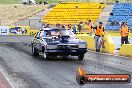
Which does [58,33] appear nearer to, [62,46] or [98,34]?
[62,46]

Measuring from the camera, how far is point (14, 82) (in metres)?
11.5

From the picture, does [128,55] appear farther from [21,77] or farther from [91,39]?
[21,77]

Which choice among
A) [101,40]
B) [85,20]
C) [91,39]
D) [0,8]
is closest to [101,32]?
[101,40]

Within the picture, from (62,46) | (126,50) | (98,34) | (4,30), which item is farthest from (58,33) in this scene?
(4,30)

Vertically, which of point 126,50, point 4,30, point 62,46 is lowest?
point 4,30

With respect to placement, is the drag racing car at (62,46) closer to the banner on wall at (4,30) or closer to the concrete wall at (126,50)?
the concrete wall at (126,50)

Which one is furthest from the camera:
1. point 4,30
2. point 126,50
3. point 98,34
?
point 4,30

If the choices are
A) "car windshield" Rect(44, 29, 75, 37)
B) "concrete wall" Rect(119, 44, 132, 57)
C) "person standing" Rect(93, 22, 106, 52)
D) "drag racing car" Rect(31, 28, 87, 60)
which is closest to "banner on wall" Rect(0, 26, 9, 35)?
"person standing" Rect(93, 22, 106, 52)

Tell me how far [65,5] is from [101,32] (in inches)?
1537

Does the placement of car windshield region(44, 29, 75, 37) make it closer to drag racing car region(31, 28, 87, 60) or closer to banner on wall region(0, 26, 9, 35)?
drag racing car region(31, 28, 87, 60)

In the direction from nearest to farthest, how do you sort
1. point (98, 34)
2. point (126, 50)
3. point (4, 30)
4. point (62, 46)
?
point (62, 46), point (126, 50), point (98, 34), point (4, 30)

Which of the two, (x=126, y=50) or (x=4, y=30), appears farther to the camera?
(x=4, y=30)

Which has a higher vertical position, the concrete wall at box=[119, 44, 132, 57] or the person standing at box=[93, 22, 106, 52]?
the person standing at box=[93, 22, 106, 52]

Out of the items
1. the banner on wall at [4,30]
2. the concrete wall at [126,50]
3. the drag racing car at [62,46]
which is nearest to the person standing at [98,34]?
the concrete wall at [126,50]
